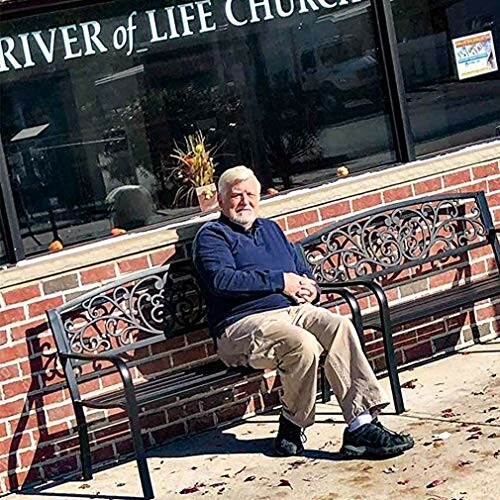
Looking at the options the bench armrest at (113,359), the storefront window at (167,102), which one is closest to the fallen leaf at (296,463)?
the bench armrest at (113,359)

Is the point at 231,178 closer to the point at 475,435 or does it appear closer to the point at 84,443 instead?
the point at 84,443

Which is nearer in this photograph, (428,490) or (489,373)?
(428,490)

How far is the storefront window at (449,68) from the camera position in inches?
304

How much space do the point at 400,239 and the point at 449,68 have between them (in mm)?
1196

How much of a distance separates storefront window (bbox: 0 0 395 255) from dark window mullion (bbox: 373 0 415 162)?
7cm

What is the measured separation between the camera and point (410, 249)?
740 cm

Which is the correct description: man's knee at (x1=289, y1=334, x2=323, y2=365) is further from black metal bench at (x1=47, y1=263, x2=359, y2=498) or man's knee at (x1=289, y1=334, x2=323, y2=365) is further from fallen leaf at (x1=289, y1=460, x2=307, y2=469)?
fallen leaf at (x1=289, y1=460, x2=307, y2=469)

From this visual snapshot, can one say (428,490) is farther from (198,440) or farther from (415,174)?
(415,174)

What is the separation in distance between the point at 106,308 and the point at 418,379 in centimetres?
183

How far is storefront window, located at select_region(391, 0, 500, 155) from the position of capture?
7711 mm

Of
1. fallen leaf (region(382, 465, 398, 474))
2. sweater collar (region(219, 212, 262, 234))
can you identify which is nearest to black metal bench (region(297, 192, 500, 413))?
sweater collar (region(219, 212, 262, 234))

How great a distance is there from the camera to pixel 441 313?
23.0 feet

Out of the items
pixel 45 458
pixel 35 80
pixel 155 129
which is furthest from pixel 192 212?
pixel 45 458

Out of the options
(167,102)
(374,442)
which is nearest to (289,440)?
(374,442)
